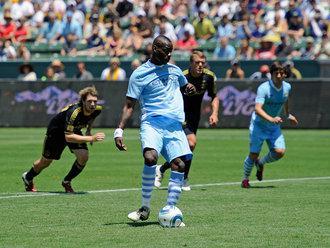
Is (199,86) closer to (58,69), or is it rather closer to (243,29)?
(58,69)

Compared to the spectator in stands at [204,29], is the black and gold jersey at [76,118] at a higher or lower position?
higher

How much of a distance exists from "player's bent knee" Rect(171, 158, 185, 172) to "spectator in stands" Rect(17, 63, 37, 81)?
2144cm

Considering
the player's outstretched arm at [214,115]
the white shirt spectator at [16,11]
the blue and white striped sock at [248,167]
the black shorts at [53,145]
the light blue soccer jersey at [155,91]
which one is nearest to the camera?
the light blue soccer jersey at [155,91]

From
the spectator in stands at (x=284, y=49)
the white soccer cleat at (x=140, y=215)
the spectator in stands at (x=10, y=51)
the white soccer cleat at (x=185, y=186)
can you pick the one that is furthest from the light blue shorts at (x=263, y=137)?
the spectator in stands at (x=10, y=51)

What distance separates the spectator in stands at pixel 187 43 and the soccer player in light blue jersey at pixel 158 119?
21.4 meters

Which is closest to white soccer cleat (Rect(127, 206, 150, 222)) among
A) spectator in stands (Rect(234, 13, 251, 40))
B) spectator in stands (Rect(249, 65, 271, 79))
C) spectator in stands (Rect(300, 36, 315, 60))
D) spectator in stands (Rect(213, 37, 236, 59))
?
spectator in stands (Rect(249, 65, 271, 79))

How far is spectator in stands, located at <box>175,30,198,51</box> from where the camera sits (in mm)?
33812

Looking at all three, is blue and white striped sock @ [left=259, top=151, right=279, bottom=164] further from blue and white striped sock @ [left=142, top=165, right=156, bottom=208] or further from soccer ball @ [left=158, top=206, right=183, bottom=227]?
soccer ball @ [left=158, top=206, right=183, bottom=227]

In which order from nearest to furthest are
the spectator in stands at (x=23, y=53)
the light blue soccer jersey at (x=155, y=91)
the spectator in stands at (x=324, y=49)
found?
the light blue soccer jersey at (x=155, y=91) < the spectator in stands at (x=324, y=49) < the spectator in stands at (x=23, y=53)

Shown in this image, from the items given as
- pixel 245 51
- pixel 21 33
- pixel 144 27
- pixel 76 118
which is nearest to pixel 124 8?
pixel 144 27

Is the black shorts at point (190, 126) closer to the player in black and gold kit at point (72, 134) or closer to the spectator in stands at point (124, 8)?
the player in black and gold kit at point (72, 134)

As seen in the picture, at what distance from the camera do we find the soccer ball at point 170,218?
11562mm

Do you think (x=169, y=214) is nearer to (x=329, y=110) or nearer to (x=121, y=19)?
(x=329, y=110)

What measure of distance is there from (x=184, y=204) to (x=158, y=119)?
226cm
